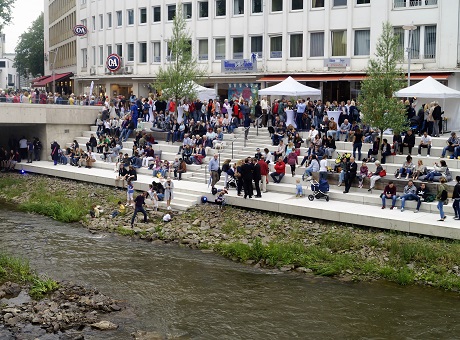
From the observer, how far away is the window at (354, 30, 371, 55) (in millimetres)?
43688

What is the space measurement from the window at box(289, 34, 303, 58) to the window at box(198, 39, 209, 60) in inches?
316

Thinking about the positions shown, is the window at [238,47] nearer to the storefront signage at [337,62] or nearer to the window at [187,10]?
the window at [187,10]

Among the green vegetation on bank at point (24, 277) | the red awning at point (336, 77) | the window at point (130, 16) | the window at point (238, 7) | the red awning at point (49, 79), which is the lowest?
the green vegetation on bank at point (24, 277)

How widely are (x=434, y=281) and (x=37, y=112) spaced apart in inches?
1156

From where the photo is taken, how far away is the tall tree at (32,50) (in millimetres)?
100938

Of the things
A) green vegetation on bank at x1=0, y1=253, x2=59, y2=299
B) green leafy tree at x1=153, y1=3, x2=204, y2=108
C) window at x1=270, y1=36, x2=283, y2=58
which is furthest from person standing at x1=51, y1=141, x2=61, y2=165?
green vegetation on bank at x1=0, y1=253, x2=59, y2=299

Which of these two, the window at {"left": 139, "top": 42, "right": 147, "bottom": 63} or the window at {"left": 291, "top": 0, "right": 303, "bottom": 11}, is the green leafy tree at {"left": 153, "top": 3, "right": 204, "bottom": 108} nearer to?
the window at {"left": 291, "top": 0, "right": 303, "bottom": 11}

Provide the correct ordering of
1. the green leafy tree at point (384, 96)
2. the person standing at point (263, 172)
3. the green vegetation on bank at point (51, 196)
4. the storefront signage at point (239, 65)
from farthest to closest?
1. the storefront signage at point (239, 65)
2. the green vegetation on bank at point (51, 196)
3. the green leafy tree at point (384, 96)
4. the person standing at point (263, 172)

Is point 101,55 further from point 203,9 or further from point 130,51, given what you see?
point 203,9

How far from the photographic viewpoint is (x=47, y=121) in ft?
142

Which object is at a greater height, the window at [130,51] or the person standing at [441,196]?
the window at [130,51]

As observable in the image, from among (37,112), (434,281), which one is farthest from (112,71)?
(434,281)

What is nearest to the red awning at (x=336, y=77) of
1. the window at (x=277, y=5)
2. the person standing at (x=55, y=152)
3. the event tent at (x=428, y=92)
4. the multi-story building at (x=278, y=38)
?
the multi-story building at (x=278, y=38)

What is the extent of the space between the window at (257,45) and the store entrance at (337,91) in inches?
230
